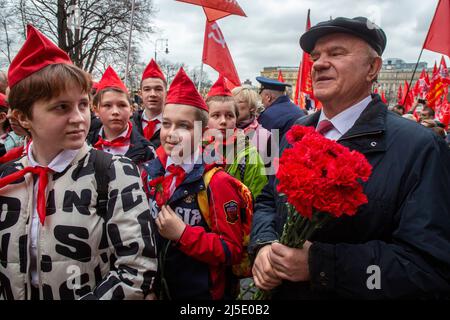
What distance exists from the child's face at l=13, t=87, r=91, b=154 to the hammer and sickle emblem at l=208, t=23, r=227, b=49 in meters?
3.86

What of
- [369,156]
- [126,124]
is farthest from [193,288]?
Result: [126,124]

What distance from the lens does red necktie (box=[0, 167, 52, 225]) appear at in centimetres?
141

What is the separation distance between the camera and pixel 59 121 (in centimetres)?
152

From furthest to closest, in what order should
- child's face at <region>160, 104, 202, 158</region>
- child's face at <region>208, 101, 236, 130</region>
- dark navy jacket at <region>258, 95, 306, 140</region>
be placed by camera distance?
Result: dark navy jacket at <region>258, 95, 306, 140</region>, child's face at <region>208, 101, 236, 130</region>, child's face at <region>160, 104, 202, 158</region>

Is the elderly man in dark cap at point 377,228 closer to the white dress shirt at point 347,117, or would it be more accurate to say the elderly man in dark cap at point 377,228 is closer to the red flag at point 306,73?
the white dress shirt at point 347,117

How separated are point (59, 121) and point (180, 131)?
29.6 inches

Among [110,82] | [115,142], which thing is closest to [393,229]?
[115,142]

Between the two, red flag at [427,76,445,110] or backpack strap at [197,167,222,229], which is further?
red flag at [427,76,445,110]

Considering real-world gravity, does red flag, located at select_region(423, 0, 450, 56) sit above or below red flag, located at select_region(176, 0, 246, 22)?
below

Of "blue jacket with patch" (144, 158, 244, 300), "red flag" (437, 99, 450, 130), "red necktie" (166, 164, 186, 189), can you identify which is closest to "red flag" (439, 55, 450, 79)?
"red flag" (437, 99, 450, 130)

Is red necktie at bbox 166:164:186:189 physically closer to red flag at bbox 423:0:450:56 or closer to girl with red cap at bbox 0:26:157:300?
girl with red cap at bbox 0:26:157:300

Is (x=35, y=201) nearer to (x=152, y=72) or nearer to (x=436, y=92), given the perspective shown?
(x=152, y=72)

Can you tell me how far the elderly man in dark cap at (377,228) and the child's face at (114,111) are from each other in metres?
1.88

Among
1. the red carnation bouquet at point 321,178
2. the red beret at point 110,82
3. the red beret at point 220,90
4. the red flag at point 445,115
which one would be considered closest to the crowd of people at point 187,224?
the red carnation bouquet at point 321,178
